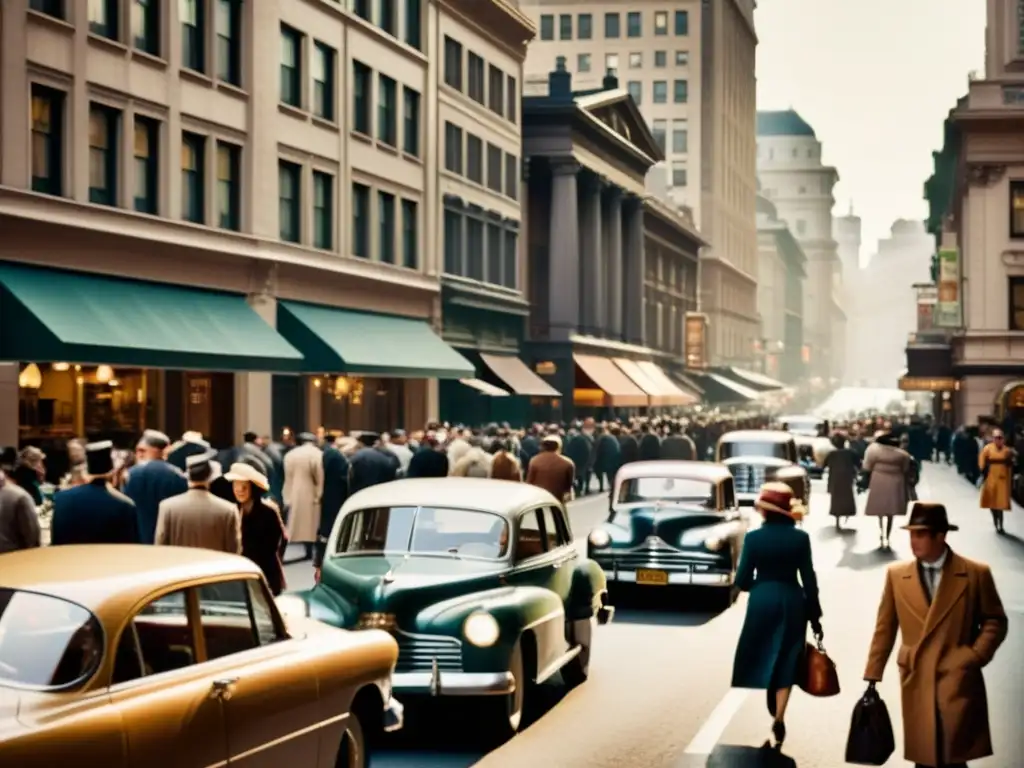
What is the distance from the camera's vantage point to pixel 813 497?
44094 mm

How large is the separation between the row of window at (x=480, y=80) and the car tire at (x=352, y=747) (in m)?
44.3

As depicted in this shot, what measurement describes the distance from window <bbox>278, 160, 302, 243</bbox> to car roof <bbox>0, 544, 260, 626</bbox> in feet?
106

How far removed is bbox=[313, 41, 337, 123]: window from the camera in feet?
137

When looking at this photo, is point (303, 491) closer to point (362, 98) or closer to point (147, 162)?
point (147, 162)

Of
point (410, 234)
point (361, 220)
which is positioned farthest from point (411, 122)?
point (361, 220)

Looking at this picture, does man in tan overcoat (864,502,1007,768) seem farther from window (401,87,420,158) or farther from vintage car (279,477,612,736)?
window (401,87,420,158)

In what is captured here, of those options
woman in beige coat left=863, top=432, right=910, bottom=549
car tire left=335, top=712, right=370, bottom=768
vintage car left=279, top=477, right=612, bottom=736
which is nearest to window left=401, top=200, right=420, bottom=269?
woman in beige coat left=863, top=432, right=910, bottom=549

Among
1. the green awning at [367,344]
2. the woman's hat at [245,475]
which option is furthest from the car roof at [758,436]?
the woman's hat at [245,475]

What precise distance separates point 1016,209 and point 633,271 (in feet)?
59.6

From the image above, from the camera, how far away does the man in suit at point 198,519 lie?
1212 cm

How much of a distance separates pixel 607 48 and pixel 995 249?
2234 inches

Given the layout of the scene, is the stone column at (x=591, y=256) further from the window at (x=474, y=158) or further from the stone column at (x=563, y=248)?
the window at (x=474, y=158)

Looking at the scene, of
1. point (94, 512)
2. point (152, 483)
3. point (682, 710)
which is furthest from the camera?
point (152, 483)

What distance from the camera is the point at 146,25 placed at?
33.6 metres
